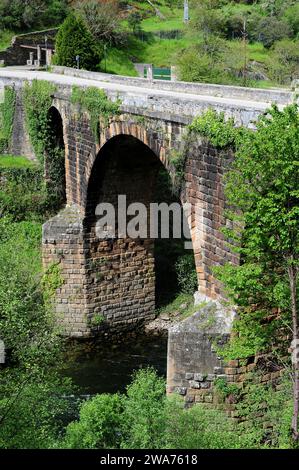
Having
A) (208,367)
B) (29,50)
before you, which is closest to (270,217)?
(208,367)

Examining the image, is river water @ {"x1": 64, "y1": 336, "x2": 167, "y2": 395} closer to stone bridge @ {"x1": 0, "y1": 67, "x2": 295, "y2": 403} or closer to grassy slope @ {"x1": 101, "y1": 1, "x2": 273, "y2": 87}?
stone bridge @ {"x1": 0, "y1": 67, "x2": 295, "y2": 403}

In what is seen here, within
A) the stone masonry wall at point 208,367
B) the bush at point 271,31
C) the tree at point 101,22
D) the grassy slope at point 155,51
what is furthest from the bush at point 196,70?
the stone masonry wall at point 208,367

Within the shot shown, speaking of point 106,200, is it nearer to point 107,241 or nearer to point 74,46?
point 107,241

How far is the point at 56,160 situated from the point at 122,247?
15.2 ft

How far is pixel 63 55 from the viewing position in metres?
39.4

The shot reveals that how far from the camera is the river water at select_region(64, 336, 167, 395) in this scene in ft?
65.2

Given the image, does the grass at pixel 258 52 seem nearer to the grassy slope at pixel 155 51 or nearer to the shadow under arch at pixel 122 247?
the grassy slope at pixel 155 51

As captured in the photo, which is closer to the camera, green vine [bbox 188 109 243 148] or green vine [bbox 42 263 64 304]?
green vine [bbox 188 109 243 148]

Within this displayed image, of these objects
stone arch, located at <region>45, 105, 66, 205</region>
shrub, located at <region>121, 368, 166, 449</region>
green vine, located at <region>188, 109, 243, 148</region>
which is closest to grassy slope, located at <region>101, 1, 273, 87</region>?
stone arch, located at <region>45, 105, 66, 205</region>

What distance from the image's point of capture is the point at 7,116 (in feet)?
91.8

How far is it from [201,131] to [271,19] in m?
46.6

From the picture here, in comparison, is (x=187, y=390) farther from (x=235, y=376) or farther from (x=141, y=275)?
(x=141, y=275)

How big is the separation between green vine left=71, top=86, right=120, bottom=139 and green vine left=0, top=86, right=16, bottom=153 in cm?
648

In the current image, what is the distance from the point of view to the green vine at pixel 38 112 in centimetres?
2503
